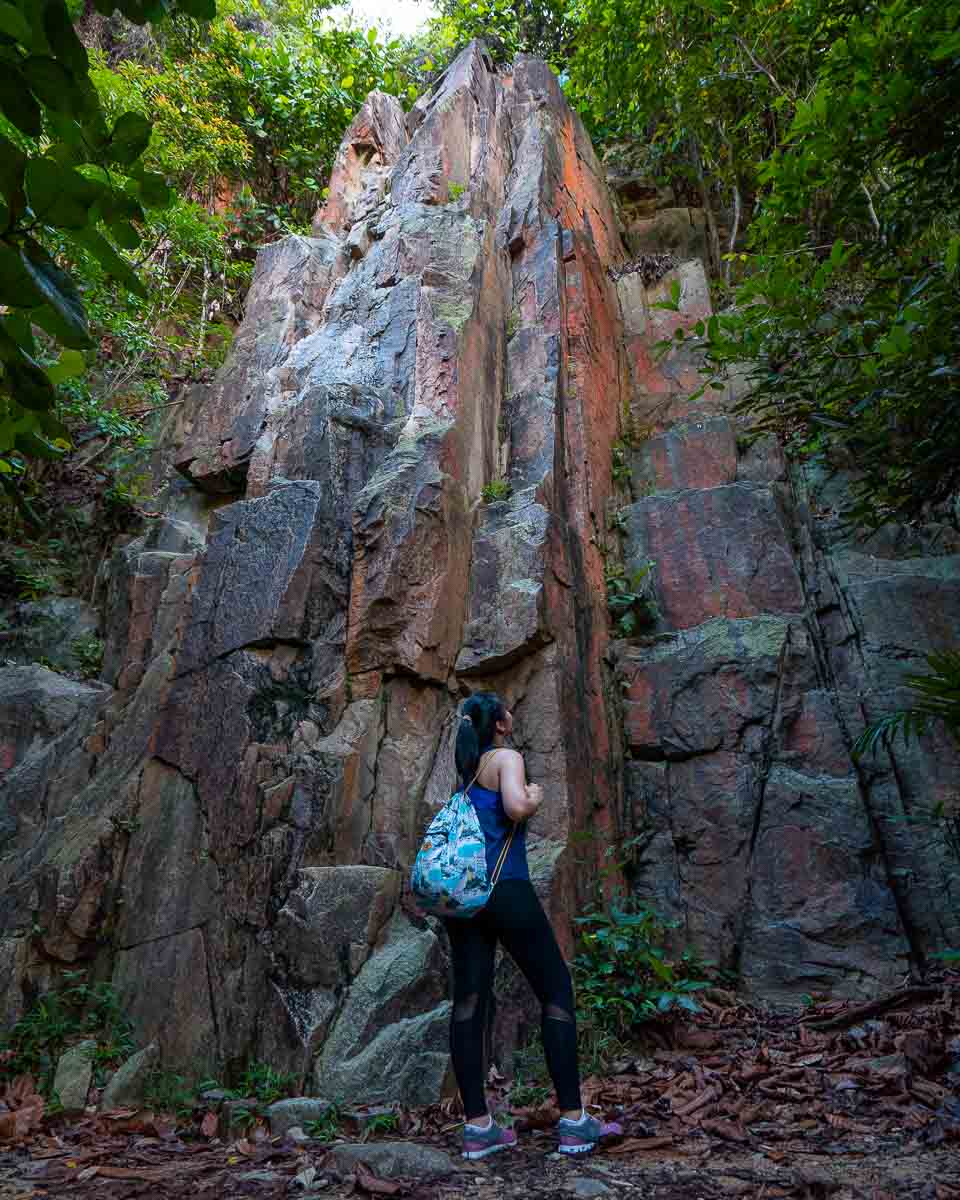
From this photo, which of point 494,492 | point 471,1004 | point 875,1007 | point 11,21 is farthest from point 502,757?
point 494,492

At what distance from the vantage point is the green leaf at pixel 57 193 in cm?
148

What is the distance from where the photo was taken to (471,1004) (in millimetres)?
3602

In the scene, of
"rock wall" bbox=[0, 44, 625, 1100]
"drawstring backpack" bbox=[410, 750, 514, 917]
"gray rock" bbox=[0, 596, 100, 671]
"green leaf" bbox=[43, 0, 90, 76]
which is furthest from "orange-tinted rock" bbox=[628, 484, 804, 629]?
"green leaf" bbox=[43, 0, 90, 76]

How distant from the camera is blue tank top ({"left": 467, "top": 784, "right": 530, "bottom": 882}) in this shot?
3678 mm

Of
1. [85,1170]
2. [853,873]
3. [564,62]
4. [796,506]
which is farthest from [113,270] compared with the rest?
[564,62]

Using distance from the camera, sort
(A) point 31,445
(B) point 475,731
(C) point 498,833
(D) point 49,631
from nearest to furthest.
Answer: (A) point 31,445
(C) point 498,833
(B) point 475,731
(D) point 49,631

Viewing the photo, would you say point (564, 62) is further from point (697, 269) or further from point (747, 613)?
point (747, 613)

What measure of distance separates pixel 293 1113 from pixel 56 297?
4359mm

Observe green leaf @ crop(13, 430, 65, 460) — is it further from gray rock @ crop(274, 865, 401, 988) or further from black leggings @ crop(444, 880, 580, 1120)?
gray rock @ crop(274, 865, 401, 988)

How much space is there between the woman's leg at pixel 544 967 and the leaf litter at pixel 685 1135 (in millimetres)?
351

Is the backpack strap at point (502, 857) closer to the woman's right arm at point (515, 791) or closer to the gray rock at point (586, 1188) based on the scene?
the woman's right arm at point (515, 791)

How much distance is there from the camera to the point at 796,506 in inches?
343

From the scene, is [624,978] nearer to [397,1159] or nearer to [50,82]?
[397,1159]

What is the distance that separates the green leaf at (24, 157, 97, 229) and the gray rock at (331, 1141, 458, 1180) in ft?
11.7
